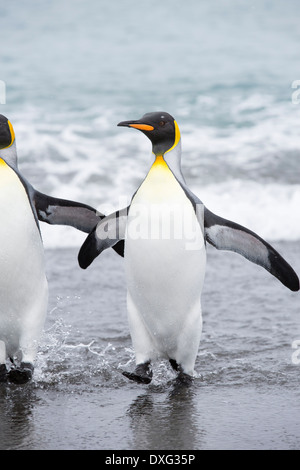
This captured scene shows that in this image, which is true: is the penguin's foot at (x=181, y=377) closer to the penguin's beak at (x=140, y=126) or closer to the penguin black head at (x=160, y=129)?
the penguin black head at (x=160, y=129)

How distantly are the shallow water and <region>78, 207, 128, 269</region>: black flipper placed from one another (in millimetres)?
588

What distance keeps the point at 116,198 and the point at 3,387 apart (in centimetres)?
554

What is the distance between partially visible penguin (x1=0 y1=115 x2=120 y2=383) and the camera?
4.01 m

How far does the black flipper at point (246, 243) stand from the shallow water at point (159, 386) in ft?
1.64

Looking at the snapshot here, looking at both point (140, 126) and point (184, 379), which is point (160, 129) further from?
point (184, 379)

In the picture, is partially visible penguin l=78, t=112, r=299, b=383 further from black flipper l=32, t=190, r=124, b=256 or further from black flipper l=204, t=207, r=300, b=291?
black flipper l=32, t=190, r=124, b=256

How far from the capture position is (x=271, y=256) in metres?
4.19

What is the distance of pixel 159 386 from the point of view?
4.06m

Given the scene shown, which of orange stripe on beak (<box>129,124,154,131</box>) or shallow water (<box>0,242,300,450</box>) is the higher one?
orange stripe on beak (<box>129,124,154,131</box>)

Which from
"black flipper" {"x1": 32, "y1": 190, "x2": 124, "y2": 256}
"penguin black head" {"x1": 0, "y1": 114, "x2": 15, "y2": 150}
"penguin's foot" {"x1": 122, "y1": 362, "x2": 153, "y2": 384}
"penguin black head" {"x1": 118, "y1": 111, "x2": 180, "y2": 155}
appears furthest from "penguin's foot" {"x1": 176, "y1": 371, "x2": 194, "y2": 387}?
"penguin black head" {"x1": 0, "y1": 114, "x2": 15, "y2": 150}

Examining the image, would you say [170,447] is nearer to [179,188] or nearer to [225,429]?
[225,429]

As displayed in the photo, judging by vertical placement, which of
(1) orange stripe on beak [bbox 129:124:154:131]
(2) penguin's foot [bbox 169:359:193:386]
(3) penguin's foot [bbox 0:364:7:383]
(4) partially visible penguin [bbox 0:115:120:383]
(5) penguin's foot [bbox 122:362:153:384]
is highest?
(1) orange stripe on beak [bbox 129:124:154:131]

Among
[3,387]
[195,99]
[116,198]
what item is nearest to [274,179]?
[116,198]

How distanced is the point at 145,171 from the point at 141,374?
21.4 ft
